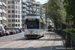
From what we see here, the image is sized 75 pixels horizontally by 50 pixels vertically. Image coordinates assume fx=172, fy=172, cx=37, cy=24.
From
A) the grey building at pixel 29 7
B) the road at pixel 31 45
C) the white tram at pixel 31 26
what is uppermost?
the grey building at pixel 29 7

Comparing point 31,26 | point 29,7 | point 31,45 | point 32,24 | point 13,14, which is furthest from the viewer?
point 29,7

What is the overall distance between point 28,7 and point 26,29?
3670 inches

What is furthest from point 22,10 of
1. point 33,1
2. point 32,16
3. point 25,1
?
point 32,16

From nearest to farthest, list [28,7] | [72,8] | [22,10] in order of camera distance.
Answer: [72,8] < [22,10] < [28,7]

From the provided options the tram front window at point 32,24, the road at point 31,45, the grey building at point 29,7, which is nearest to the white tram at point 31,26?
the tram front window at point 32,24

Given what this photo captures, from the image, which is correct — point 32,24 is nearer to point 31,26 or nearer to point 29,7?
point 31,26

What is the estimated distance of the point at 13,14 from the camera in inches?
3912

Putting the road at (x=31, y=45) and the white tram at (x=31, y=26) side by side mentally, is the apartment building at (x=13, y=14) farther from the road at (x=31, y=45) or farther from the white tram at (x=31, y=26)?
the road at (x=31, y=45)

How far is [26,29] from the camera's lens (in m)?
24.3

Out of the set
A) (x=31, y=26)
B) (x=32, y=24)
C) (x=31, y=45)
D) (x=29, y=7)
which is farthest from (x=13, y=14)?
(x=31, y=45)

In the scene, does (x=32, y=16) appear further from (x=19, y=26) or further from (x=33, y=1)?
(x=33, y=1)

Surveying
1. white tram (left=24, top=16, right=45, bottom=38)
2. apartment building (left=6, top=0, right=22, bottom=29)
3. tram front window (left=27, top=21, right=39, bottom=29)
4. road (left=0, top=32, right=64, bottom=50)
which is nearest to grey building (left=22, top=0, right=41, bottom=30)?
apartment building (left=6, top=0, right=22, bottom=29)

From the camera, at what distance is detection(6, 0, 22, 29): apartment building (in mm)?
98062

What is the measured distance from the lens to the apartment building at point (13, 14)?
98062 mm
